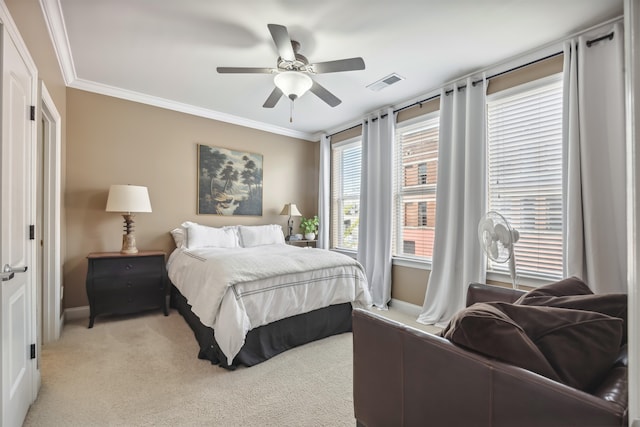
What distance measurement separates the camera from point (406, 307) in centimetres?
368

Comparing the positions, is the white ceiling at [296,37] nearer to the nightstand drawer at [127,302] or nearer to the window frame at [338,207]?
the window frame at [338,207]

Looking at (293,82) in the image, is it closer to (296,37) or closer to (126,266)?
(296,37)

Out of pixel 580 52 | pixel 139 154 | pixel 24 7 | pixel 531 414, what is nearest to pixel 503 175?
pixel 580 52

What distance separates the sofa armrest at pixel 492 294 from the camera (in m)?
1.77

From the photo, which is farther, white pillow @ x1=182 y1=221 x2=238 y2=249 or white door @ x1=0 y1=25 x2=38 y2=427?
white pillow @ x1=182 y1=221 x2=238 y2=249

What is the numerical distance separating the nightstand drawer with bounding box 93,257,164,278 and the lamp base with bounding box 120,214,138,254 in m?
0.15

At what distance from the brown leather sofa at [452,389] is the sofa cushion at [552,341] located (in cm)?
4

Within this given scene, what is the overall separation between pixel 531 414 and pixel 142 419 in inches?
75.5

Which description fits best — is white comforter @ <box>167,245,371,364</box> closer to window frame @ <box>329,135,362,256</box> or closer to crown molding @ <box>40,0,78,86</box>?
window frame @ <box>329,135,362,256</box>

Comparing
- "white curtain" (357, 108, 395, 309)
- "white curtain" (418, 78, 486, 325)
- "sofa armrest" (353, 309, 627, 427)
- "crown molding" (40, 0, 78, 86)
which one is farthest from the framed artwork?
"sofa armrest" (353, 309, 627, 427)

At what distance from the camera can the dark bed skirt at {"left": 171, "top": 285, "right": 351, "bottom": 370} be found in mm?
2295

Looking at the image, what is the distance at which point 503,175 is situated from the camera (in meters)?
2.90

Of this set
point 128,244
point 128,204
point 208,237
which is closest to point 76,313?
point 128,244

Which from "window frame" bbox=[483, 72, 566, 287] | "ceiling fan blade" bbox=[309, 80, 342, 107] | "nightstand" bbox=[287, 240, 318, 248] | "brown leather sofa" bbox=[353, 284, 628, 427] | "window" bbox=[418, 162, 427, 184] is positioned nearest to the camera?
"brown leather sofa" bbox=[353, 284, 628, 427]
